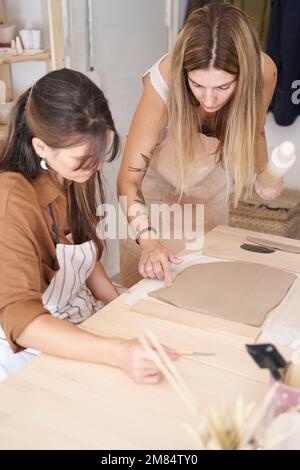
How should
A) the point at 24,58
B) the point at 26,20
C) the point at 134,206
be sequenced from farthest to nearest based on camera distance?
the point at 26,20
the point at 24,58
the point at 134,206

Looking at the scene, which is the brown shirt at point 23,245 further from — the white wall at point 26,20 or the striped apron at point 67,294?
the white wall at point 26,20

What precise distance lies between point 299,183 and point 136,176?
210 centimetres

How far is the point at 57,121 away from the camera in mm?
1018

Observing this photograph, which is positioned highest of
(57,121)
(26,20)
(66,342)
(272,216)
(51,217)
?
(26,20)

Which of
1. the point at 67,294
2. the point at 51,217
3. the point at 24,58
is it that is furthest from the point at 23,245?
the point at 24,58

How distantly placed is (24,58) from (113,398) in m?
1.53

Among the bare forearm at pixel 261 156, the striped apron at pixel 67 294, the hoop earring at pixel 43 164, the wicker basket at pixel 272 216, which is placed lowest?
the wicker basket at pixel 272 216

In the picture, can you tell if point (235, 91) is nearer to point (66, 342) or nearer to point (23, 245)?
point (23, 245)

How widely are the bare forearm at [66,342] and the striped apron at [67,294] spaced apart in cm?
25

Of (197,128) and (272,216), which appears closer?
(197,128)

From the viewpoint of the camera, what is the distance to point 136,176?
152 centimetres

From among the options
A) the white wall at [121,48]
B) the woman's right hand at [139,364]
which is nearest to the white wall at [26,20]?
the white wall at [121,48]

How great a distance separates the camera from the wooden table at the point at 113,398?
2.40 feet
